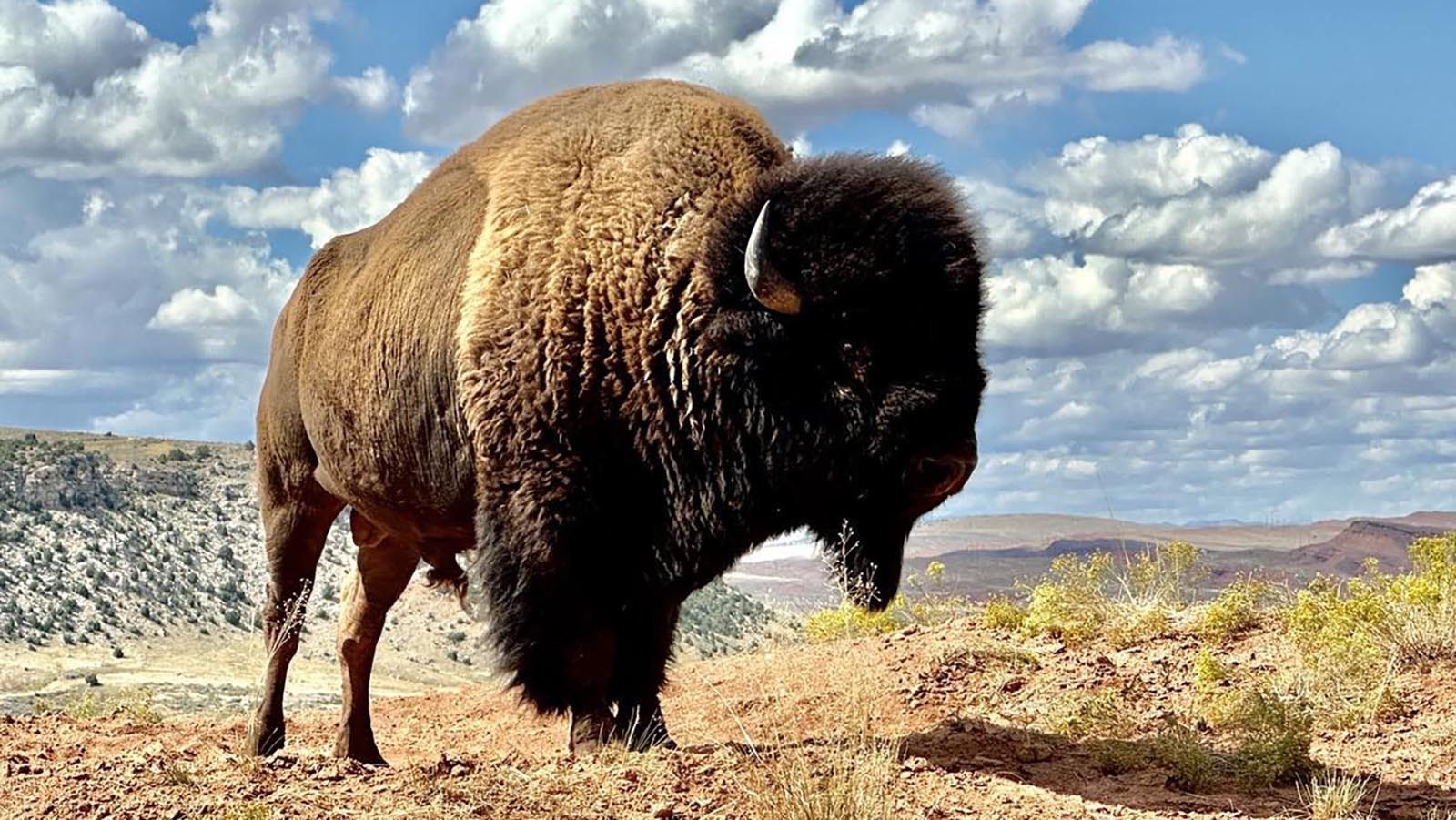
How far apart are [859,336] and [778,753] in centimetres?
181

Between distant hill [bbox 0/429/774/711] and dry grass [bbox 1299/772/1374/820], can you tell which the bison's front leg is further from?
distant hill [bbox 0/429/774/711]

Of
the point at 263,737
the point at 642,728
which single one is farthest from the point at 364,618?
the point at 642,728

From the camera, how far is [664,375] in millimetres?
7113

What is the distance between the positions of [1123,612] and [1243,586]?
884 millimetres

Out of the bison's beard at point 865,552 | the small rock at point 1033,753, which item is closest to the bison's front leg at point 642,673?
the bison's beard at point 865,552

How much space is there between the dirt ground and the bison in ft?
2.15

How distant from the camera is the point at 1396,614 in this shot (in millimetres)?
10359

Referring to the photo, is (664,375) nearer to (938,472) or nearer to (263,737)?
(938,472)

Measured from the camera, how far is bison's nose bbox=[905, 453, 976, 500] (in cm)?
681

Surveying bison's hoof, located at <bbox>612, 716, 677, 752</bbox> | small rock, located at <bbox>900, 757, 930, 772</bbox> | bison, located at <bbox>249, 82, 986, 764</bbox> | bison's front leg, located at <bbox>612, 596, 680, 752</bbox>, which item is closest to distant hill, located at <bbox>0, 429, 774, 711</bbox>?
bison's hoof, located at <bbox>612, 716, 677, 752</bbox>

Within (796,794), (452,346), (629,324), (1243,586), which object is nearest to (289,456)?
(452,346)

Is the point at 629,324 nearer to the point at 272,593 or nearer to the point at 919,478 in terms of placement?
the point at 919,478

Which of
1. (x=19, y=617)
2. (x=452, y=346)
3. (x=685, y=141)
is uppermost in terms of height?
(x=685, y=141)

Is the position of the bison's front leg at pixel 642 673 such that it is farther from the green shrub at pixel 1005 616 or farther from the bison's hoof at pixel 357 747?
the green shrub at pixel 1005 616
